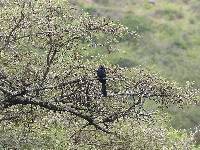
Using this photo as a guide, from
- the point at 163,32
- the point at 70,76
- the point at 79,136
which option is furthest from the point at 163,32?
the point at 70,76

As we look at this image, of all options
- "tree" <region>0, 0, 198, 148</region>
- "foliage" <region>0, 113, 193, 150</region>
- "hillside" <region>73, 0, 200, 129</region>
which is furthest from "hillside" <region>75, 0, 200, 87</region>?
"tree" <region>0, 0, 198, 148</region>

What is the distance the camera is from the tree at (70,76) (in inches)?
544

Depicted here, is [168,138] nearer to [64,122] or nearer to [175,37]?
[64,122]

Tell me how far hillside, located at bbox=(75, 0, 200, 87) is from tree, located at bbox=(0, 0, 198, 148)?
56.9 m

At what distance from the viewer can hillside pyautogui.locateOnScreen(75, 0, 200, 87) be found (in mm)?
75812

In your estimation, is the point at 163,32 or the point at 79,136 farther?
the point at 163,32

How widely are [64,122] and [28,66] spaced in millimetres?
2398

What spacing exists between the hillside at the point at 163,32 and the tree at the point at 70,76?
56.9 m

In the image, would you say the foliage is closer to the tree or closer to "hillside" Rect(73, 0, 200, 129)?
the tree

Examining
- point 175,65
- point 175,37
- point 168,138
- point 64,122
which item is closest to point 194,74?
point 175,65

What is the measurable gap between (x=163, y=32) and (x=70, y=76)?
250ft

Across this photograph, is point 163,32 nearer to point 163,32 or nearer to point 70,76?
point 163,32

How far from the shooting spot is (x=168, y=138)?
22.6 metres

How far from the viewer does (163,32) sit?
294 ft
